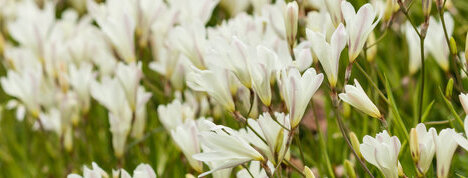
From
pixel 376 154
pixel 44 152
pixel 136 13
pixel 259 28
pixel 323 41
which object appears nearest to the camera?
pixel 376 154

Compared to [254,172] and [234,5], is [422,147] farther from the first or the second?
[234,5]

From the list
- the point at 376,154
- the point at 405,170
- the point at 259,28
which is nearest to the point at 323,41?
the point at 376,154

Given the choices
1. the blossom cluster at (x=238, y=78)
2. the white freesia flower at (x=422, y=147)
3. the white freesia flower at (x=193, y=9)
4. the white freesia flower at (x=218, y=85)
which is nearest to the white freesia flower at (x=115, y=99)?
the blossom cluster at (x=238, y=78)

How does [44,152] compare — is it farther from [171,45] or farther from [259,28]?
[259,28]

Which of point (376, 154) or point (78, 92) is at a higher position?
point (78, 92)

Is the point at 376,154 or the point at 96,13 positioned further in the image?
the point at 96,13

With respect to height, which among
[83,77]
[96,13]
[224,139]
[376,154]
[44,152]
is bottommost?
[376,154]
